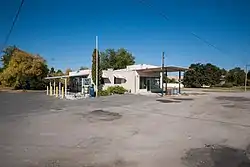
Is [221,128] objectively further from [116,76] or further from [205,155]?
[116,76]

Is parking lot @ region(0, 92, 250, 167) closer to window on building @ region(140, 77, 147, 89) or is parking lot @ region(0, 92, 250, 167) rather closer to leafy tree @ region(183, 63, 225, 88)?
window on building @ region(140, 77, 147, 89)

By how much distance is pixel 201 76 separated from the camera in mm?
75562

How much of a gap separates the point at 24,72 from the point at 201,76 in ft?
172

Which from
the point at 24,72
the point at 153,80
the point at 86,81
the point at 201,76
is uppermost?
the point at 201,76

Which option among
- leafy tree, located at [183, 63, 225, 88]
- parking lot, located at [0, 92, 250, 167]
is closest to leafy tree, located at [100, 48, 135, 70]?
leafy tree, located at [183, 63, 225, 88]

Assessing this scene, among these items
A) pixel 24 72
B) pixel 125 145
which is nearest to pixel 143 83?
pixel 24 72

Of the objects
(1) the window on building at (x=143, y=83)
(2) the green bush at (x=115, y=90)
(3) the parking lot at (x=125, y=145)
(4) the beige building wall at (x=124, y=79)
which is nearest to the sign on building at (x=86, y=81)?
(4) the beige building wall at (x=124, y=79)

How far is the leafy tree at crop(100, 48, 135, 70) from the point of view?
74.4 m

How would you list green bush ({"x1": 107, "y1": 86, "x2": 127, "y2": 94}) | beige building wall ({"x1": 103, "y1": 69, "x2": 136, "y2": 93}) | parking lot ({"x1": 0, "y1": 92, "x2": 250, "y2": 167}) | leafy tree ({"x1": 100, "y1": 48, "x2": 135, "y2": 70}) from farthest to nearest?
leafy tree ({"x1": 100, "y1": 48, "x2": 135, "y2": 70}) → beige building wall ({"x1": 103, "y1": 69, "x2": 136, "y2": 93}) → green bush ({"x1": 107, "y1": 86, "x2": 127, "y2": 94}) → parking lot ({"x1": 0, "y1": 92, "x2": 250, "y2": 167})

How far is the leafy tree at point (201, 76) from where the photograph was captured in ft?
248

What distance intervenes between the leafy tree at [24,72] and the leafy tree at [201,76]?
45202mm

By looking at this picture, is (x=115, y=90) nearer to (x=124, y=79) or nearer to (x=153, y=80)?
(x=124, y=79)

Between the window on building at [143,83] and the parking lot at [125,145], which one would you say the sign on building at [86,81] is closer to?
the window on building at [143,83]

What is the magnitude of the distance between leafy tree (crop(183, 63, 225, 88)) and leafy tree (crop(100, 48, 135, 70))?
19.0 meters
